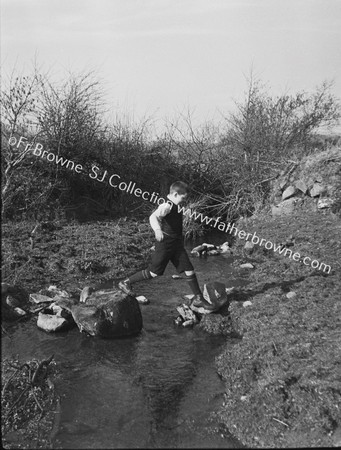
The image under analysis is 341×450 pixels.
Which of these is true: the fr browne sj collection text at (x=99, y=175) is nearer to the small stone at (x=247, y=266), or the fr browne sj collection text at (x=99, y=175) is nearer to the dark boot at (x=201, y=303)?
the small stone at (x=247, y=266)

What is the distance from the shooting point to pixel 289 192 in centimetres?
1625

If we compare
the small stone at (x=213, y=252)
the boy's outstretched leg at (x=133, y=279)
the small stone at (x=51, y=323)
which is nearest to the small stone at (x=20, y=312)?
the small stone at (x=51, y=323)

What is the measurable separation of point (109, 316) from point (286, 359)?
3.01 metres

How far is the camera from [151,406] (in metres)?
5.31

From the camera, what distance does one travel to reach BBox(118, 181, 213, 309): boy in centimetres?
750

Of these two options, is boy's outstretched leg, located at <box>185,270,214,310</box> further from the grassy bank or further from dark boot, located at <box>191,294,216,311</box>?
the grassy bank

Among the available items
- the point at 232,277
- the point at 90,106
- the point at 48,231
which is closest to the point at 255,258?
the point at 232,277

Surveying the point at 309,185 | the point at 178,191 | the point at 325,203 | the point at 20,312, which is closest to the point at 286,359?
the point at 178,191

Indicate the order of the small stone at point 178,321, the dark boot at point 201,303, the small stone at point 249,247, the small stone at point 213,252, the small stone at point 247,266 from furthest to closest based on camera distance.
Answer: the small stone at point 213,252 → the small stone at point 249,247 → the small stone at point 247,266 → the dark boot at point 201,303 → the small stone at point 178,321

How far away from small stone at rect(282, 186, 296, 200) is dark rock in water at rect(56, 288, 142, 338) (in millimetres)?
10080

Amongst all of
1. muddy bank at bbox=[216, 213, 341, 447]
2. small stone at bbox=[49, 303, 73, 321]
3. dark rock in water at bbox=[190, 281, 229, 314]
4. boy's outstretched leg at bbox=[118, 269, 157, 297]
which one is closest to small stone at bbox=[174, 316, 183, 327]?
dark rock in water at bbox=[190, 281, 229, 314]

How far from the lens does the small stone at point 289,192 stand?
53.2 ft

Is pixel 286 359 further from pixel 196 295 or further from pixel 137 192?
pixel 137 192

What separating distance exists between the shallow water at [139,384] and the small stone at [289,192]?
9186 mm
